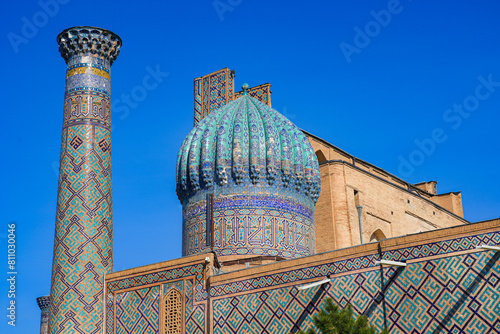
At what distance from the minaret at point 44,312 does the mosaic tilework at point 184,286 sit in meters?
6.30

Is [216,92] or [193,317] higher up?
[216,92]

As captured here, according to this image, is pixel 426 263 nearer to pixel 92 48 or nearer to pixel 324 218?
pixel 92 48

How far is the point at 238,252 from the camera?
11.4 m

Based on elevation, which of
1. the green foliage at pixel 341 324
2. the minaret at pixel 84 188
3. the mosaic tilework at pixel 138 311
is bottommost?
the green foliage at pixel 341 324

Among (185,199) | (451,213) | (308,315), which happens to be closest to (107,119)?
(185,199)

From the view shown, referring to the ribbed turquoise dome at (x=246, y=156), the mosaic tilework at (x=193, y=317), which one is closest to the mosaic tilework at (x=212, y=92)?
the ribbed turquoise dome at (x=246, y=156)

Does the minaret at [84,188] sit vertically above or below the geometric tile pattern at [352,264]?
above

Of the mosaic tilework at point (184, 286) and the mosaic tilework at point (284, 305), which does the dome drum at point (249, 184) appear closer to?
the mosaic tilework at point (184, 286)

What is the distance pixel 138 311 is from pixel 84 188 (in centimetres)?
166

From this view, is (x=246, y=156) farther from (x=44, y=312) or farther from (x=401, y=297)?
(x=44, y=312)

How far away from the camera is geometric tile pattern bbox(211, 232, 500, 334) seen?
7.86 m

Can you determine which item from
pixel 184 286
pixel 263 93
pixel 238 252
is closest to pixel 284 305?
pixel 184 286

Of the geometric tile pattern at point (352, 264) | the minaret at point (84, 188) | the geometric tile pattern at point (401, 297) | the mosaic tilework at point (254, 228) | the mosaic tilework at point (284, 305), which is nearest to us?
the geometric tile pattern at point (401, 297)

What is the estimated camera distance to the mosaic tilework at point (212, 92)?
15.5m
